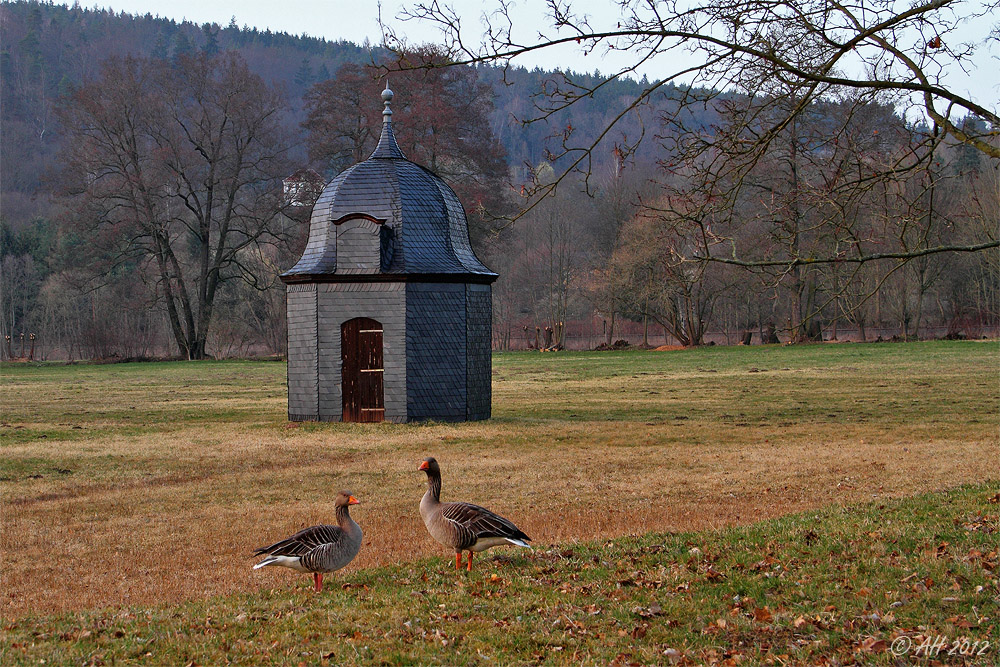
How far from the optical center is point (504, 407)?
91.8 ft

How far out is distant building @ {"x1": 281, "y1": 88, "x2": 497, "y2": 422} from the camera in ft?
77.8

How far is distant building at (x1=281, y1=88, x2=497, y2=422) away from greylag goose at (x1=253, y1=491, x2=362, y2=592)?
15442 millimetres

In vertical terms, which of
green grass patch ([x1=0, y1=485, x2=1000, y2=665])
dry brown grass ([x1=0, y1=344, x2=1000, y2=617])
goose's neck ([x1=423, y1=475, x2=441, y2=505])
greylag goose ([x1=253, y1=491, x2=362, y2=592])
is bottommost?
dry brown grass ([x1=0, y1=344, x2=1000, y2=617])

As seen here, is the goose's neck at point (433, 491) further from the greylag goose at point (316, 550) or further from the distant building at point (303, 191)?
the distant building at point (303, 191)

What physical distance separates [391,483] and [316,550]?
802 centimetres

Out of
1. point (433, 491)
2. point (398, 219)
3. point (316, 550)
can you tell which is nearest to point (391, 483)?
point (433, 491)

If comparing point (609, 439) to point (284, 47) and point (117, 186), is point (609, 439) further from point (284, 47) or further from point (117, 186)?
point (284, 47)

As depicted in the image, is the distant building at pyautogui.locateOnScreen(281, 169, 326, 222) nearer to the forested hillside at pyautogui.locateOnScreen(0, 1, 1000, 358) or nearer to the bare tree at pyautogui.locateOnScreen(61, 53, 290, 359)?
the bare tree at pyautogui.locateOnScreen(61, 53, 290, 359)

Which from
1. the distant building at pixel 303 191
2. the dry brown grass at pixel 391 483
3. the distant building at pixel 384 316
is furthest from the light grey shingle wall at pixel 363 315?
the distant building at pixel 303 191

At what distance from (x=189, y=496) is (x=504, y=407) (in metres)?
13.8

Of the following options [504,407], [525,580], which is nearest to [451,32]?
[525,580]

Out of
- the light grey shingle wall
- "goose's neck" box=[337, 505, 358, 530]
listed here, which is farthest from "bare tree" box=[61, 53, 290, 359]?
"goose's neck" box=[337, 505, 358, 530]

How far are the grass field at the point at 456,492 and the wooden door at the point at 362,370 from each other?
902 mm

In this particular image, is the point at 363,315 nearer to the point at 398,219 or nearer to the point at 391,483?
the point at 398,219
